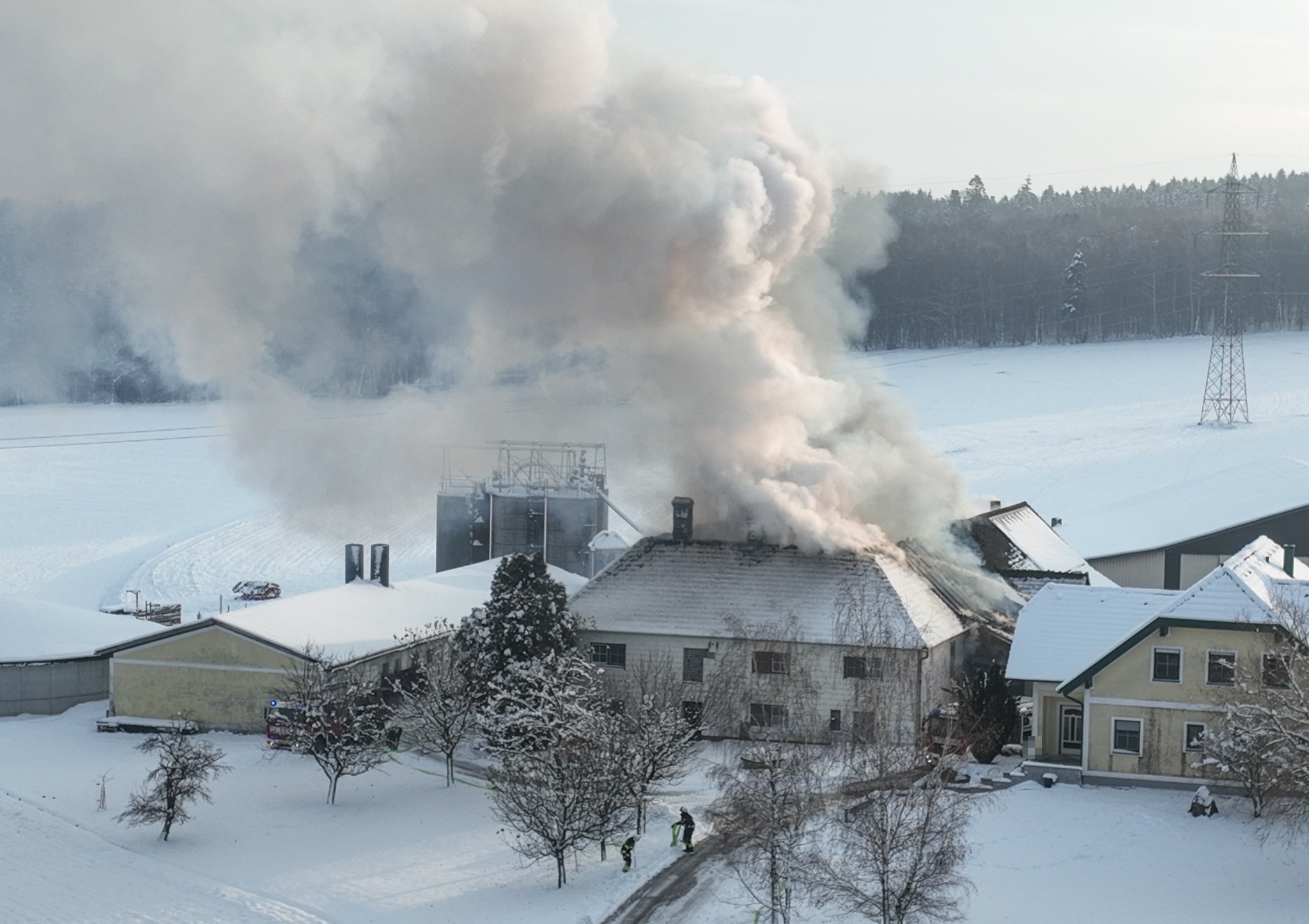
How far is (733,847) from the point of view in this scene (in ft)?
106

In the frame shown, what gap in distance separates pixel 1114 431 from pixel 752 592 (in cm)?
6334

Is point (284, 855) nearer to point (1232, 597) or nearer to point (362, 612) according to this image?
point (362, 612)

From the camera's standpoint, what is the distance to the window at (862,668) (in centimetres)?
4069

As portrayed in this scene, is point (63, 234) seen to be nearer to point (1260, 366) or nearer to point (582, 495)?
point (582, 495)

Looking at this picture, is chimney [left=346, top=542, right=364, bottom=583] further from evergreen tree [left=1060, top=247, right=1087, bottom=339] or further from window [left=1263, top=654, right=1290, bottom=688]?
evergreen tree [left=1060, top=247, right=1087, bottom=339]

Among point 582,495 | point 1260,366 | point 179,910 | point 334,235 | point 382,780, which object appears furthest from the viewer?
point 1260,366

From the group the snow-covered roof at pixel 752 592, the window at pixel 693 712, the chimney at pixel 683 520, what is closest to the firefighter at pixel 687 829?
the window at pixel 693 712

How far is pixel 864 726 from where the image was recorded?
4028 centimetres

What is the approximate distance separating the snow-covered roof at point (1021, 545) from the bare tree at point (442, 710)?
782 inches

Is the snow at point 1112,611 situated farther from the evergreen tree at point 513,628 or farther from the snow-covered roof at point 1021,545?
the snow-covered roof at point 1021,545

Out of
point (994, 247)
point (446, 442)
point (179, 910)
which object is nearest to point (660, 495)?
point (446, 442)

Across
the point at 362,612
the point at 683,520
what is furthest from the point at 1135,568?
the point at 362,612

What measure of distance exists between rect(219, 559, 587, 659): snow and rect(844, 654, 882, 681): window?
827 cm

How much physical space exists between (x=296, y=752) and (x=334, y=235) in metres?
15.4
